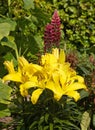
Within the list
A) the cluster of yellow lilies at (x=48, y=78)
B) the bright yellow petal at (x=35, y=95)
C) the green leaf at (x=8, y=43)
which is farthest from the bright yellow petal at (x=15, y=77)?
the green leaf at (x=8, y=43)

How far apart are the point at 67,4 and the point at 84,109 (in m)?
3.50

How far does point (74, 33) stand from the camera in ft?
21.3

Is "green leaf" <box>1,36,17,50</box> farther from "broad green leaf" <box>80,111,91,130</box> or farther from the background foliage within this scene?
"broad green leaf" <box>80,111,91,130</box>

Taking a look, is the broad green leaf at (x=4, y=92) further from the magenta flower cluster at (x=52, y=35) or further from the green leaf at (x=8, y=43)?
the green leaf at (x=8, y=43)

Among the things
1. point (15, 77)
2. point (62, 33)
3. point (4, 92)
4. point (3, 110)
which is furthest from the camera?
point (62, 33)

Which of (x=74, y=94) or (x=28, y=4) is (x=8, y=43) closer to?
(x=28, y=4)

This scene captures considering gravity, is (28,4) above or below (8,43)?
above

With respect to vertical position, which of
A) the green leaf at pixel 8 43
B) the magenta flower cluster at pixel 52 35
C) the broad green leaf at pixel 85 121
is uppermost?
the green leaf at pixel 8 43

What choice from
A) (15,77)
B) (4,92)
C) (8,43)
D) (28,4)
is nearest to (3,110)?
(4,92)

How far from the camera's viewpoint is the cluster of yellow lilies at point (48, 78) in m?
2.78

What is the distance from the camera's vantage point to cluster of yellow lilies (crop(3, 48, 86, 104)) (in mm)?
2779

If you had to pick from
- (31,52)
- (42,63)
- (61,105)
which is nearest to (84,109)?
(61,105)

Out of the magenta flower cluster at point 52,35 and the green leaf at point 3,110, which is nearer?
the magenta flower cluster at point 52,35

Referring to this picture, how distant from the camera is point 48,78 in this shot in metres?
2.80
